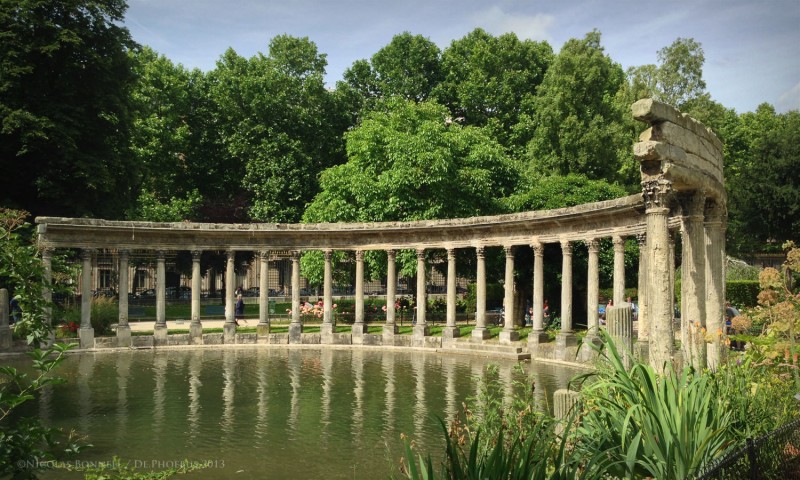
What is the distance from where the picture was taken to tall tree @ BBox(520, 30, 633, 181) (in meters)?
40.3

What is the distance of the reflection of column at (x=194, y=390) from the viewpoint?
14977mm

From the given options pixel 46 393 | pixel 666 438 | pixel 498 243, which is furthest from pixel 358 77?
pixel 666 438

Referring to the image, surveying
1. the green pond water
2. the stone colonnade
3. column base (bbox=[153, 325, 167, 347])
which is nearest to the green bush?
the stone colonnade

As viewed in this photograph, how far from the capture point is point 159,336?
30.6 m

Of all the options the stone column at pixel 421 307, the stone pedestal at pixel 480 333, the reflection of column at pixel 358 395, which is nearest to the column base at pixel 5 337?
the reflection of column at pixel 358 395

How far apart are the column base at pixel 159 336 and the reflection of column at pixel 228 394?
3943 millimetres

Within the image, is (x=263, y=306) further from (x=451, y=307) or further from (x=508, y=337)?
(x=508, y=337)

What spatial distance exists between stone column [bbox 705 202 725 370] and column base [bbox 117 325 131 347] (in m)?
24.1

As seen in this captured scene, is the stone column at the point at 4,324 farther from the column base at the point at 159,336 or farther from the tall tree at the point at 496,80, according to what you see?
the tall tree at the point at 496,80

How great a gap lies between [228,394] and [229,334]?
1368cm

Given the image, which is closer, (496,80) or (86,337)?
(86,337)

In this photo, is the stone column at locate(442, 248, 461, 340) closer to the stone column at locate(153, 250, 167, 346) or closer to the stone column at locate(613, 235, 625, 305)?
the stone column at locate(613, 235, 625, 305)

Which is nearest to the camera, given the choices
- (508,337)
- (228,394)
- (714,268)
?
(714,268)

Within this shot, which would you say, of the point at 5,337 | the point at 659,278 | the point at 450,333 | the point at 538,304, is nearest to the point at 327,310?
the point at 450,333
